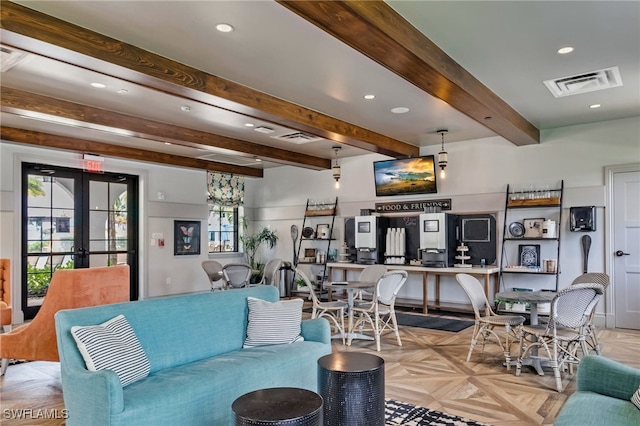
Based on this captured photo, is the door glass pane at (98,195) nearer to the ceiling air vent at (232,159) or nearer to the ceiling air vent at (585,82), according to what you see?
the ceiling air vent at (232,159)

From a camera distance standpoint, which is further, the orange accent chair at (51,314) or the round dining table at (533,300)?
the round dining table at (533,300)

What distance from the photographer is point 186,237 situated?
380 inches

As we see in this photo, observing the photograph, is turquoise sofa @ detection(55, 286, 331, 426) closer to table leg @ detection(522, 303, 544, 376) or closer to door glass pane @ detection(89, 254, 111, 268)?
table leg @ detection(522, 303, 544, 376)

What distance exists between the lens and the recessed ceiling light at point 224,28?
3441 mm

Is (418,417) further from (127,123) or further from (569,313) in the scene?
(127,123)

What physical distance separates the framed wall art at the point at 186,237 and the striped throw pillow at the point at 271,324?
6.15 meters

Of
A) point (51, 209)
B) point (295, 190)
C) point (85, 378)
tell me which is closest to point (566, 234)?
point (295, 190)

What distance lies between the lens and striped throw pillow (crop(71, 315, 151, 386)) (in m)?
2.57

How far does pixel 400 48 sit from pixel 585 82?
2690mm

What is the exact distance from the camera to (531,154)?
283 inches

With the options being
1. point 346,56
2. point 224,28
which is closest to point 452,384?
point 346,56

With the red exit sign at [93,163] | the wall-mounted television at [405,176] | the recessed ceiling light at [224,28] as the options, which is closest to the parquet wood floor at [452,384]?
the recessed ceiling light at [224,28]

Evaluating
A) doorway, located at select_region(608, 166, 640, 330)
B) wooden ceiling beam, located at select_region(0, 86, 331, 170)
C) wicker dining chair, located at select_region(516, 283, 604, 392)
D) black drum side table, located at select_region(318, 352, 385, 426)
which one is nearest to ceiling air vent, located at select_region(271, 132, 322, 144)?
wooden ceiling beam, located at select_region(0, 86, 331, 170)

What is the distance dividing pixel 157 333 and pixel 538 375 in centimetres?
348
